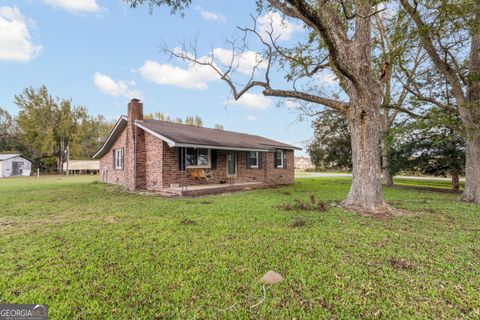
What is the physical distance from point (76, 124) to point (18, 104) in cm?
770

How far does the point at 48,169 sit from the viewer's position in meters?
37.2

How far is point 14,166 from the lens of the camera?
30.9 meters

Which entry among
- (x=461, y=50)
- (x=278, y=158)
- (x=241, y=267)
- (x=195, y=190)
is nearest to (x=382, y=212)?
(x=241, y=267)

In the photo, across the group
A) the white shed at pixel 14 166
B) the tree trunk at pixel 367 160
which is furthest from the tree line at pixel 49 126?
the tree trunk at pixel 367 160

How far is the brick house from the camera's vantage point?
11672mm

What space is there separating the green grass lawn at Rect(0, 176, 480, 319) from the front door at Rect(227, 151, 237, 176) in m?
8.84

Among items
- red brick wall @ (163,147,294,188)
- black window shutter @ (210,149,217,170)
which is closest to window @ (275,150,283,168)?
red brick wall @ (163,147,294,188)

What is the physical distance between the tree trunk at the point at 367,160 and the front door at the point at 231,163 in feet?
28.4

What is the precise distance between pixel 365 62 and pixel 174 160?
923 cm

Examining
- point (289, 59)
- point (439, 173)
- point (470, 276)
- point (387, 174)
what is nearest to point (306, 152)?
point (387, 174)

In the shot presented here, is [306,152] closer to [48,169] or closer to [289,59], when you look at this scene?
[289,59]

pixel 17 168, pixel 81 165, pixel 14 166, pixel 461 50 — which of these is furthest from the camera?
pixel 81 165

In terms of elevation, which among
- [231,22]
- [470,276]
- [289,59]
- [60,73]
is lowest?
[470,276]

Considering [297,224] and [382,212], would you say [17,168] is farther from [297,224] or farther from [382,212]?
[382,212]
